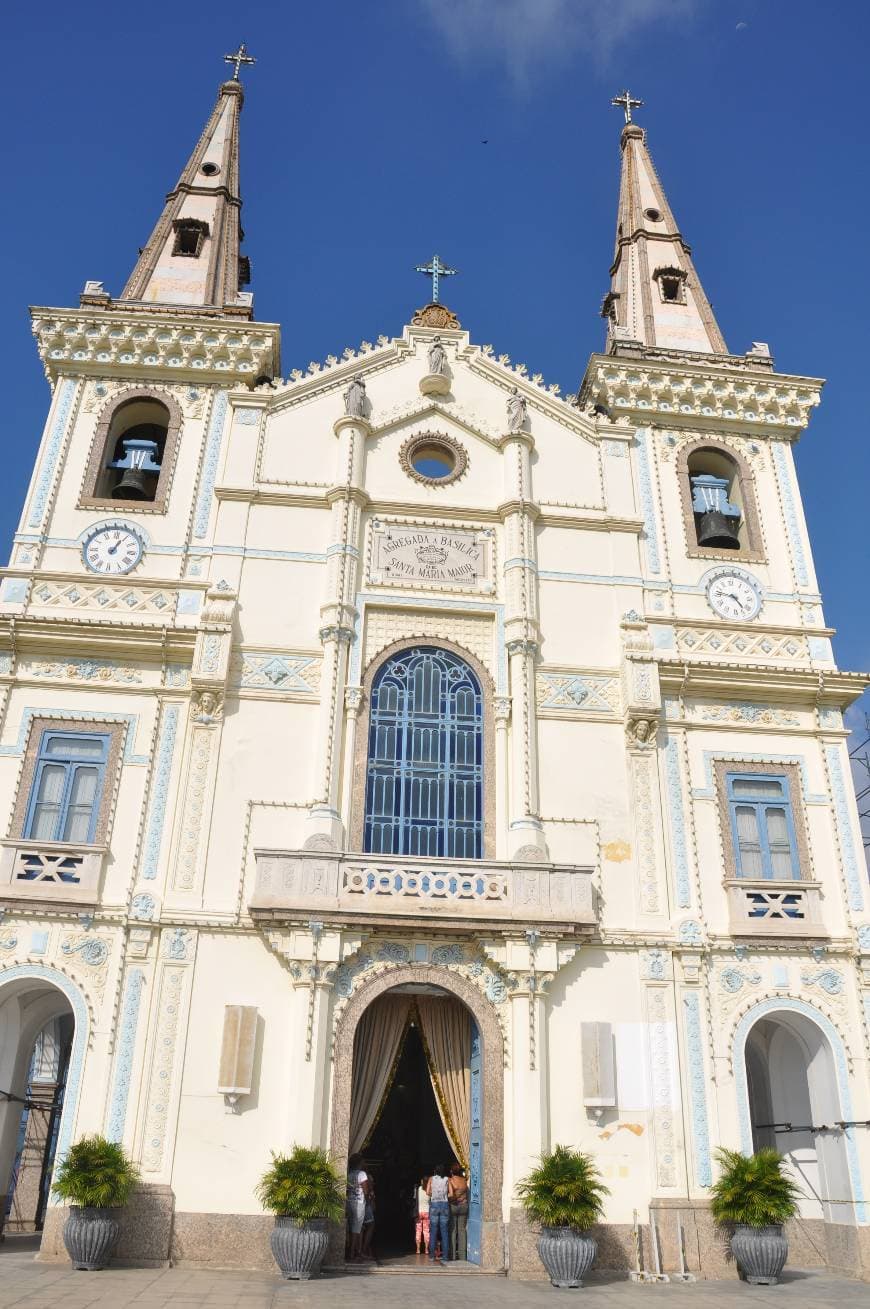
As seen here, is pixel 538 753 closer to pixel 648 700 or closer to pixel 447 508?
pixel 648 700

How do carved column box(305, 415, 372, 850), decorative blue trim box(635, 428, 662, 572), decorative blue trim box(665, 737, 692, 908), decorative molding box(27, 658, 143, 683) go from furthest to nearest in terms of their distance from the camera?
decorative blue trim box(635, 428, 662, 572) → decorative molding box(27, 658, 143, 683) → decorative blue trim box(665, 737, 692, 908) → carved column box(305, 415, 372, 850)

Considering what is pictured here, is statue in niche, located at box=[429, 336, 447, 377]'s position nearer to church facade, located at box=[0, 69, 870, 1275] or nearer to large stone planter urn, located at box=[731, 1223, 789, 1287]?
church facade, located at box=[0, 69, 870, 1275]

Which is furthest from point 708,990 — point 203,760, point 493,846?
point 203,760

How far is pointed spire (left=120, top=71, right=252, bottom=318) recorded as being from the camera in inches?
1006

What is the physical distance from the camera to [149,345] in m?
23.0

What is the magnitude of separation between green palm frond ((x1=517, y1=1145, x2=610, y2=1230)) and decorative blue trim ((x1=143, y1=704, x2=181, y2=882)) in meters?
7.52

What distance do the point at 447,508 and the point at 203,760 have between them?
7.11 m

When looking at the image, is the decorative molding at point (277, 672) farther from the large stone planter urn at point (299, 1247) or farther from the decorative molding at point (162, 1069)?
the large stone planter urn at point (299, 1247)

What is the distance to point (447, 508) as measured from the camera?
2180 centimetres

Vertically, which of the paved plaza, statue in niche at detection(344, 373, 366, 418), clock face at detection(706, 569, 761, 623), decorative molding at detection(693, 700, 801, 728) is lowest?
the paved plaza

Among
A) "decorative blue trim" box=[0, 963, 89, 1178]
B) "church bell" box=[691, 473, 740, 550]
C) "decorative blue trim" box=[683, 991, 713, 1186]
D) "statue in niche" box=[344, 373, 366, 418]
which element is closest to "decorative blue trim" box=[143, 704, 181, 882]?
"decorative blue trim" box=[0, 963, 89, 1178]

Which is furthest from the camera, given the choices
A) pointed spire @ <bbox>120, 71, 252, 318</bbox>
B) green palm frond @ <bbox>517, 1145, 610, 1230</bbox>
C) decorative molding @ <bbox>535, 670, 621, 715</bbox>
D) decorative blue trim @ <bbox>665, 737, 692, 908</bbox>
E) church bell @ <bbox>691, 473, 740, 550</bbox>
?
pointed spire @ <bbox>120, 71, 252, 318</bbox>

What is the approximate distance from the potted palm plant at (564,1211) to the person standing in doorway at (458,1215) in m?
1.78

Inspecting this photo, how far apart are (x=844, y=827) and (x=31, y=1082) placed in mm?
19477
